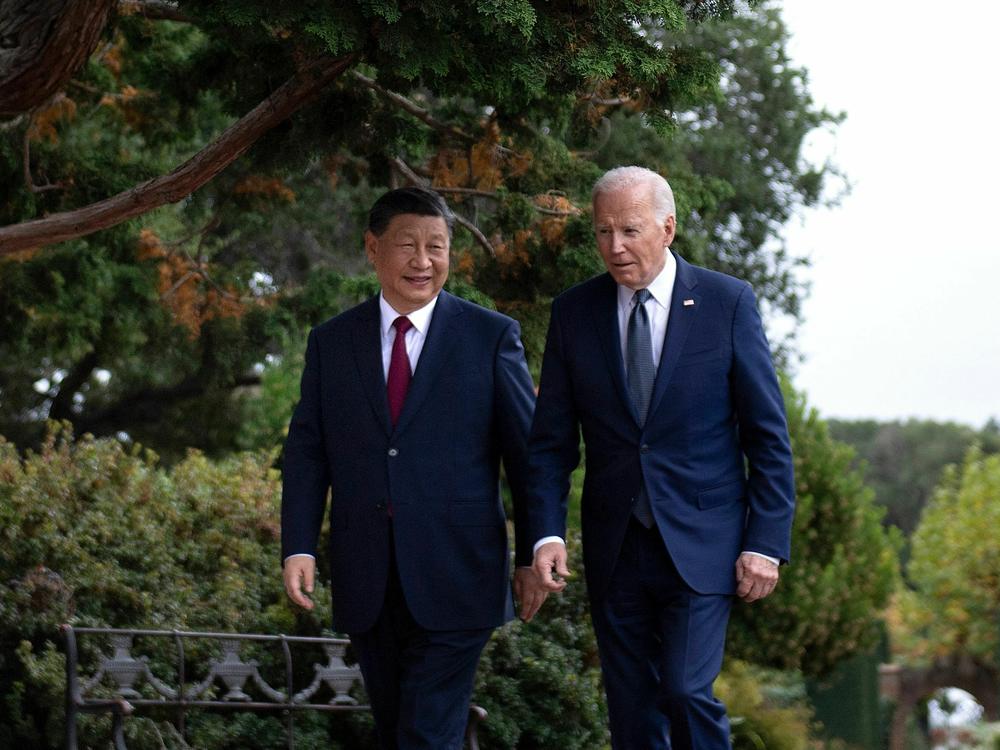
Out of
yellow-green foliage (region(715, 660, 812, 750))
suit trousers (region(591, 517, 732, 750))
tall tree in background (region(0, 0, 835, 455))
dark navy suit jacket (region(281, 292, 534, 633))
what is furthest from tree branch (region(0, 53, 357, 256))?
yellow-green foliage (region(715, 660, 812, 750))

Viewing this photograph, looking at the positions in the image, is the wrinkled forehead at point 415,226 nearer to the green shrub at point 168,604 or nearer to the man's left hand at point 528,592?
the man's left hand at point 528,592

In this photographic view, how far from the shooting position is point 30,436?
2003 centimetres

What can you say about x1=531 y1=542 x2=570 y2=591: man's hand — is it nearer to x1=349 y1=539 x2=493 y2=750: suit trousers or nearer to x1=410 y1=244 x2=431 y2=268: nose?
x1=349 y1=539 x2=493 y2=750: suit trousers

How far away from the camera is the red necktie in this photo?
471cm

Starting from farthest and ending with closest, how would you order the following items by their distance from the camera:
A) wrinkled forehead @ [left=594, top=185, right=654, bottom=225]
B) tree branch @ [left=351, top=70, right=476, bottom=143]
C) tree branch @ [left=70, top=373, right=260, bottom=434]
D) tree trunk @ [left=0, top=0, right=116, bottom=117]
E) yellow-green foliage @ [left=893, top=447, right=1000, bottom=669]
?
yellow-green foliage @ [left=893, top=447, right=1000, bottom=669] < tree branch @ [left=70, top=373, right=260, bottom=434] < tree branch @ [left=351, top=70, right=476, bottom=143] < tree trunk @ [left=0, top=0, right=116, bottom=117] < wrinkled forehead @ [left=594, top=185, right=654, bottom=225]

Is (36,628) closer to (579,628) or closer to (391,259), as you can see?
(579,628)

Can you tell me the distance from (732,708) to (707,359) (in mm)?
9512

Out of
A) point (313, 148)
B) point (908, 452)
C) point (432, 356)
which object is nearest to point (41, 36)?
point (313, 148)

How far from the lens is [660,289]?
4.55 meters

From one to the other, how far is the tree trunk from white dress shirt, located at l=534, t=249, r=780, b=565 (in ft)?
9.47

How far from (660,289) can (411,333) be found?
32.7 inches

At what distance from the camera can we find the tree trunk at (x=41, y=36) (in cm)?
615

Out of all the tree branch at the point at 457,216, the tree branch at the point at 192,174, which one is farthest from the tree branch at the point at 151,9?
the tree branch at the point at 192,174

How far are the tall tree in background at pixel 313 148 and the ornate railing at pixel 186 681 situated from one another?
1.93 meters
